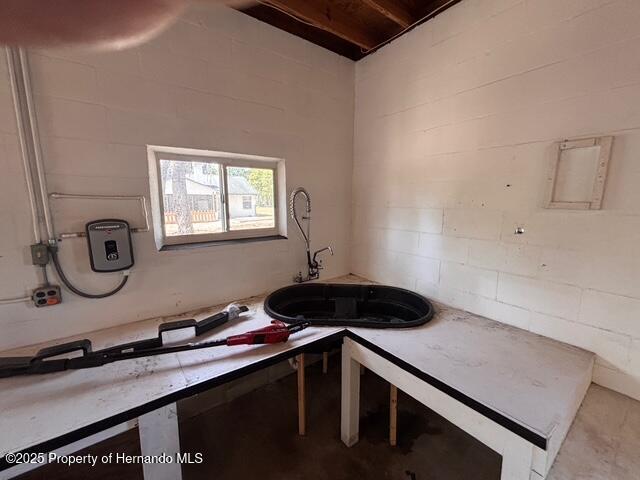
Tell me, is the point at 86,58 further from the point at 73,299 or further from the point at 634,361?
the point at 634,361

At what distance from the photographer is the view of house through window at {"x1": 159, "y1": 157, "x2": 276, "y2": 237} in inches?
62.9

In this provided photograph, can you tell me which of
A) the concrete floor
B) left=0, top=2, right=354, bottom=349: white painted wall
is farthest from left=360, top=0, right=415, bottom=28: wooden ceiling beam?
the concrete floor

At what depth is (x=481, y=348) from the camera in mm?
1184

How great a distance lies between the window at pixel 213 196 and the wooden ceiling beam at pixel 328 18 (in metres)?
0.82

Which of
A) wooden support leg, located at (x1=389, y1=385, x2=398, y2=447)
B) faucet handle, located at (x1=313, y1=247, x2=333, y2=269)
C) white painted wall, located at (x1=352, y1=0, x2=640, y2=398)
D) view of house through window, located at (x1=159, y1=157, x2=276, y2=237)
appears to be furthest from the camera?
faucet handle, located at (x1=313, y1=247, x2=333, y2=269)

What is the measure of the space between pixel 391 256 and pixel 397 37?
4.87 feet

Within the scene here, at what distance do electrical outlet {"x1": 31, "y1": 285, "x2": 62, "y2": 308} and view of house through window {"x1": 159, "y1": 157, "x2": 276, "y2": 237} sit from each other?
1.76ft

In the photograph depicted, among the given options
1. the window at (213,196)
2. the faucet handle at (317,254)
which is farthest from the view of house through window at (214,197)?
the faucet handle at (317,254)

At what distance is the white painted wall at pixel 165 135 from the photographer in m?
1.17

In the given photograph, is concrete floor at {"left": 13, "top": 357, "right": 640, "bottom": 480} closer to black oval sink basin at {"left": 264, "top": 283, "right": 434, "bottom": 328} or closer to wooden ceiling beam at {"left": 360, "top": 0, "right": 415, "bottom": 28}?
black oval sink basin at {"left": 264, "top": 283, "right": 434, "bottom": 328}

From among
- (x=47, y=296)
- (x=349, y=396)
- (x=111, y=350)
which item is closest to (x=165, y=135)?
(x=47, y=296)

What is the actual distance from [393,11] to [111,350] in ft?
7.17

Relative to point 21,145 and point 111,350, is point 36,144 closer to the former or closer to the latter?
point 21,145

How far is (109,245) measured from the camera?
50.6 inches
